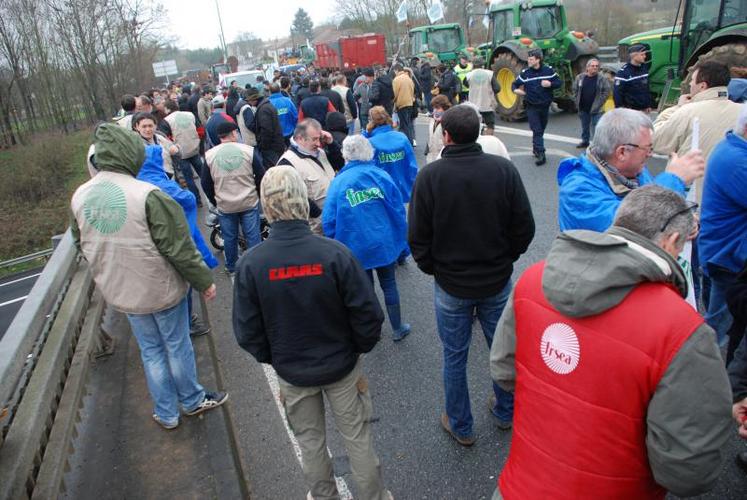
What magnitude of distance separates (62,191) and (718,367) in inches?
735

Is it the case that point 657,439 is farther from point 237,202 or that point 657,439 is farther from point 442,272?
point 237,202

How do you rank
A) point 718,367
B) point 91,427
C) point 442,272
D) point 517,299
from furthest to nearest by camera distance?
1. point 91,427
2. point 442,272
3. point 517,299
4. point 718,367

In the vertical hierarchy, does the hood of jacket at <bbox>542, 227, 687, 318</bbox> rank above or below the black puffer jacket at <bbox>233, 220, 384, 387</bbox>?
above

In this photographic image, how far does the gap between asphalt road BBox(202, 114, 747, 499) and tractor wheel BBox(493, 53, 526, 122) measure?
338 inches

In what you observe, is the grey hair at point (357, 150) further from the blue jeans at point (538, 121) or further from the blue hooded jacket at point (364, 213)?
the blue jeans at point (538, 121)

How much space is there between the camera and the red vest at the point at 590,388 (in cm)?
141

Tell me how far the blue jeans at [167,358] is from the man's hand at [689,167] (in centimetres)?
295

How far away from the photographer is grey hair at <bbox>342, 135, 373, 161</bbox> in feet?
13.2

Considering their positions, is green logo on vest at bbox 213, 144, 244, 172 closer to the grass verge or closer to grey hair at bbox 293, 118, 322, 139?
grey hair at bbox 293, 118, 322, 139

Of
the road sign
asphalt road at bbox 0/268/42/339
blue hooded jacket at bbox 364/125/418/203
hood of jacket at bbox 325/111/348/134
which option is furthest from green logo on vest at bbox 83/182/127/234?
the road sign

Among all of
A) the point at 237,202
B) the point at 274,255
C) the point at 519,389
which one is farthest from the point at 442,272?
the point at 237,202

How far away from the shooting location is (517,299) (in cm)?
173

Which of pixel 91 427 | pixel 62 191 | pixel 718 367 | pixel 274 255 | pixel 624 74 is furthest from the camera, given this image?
pixel 62 191

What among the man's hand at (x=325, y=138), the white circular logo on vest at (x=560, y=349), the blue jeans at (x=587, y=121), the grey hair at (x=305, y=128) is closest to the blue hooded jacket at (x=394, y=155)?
the man's hand at (x=325, y=138)
